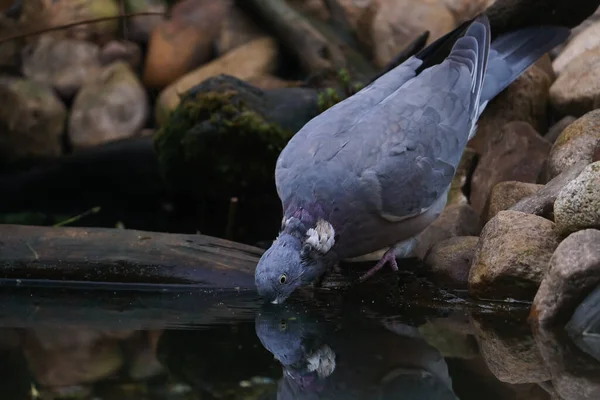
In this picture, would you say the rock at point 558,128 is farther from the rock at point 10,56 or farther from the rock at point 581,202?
the rock at point 10,56

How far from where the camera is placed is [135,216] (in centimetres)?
662

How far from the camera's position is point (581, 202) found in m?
3.59

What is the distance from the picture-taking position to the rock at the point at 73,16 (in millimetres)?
8156

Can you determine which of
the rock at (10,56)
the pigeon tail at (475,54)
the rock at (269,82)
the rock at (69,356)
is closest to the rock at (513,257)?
the pigeon tail at (475,54)

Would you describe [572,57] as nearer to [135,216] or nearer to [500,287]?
[500,287]

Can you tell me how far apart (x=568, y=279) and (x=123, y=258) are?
2.24 meters

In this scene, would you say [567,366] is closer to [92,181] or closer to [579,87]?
[579,87]

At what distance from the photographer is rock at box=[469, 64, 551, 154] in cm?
532

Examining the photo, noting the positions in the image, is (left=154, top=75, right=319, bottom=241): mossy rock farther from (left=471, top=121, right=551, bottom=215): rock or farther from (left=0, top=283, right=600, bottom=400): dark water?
(left=0, top=283, right=600, bottom=400): dark water

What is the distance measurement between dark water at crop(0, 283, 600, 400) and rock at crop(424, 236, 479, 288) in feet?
0.55

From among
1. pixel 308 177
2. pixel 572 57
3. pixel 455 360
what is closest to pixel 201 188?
pixel 308 177

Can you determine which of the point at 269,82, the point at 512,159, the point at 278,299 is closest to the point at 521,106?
the point at 512,159

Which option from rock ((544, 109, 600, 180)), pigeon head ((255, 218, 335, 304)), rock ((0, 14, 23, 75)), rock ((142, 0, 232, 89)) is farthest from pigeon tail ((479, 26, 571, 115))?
rock ((0, 14, 23, 75))

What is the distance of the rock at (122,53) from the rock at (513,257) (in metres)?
5.21
